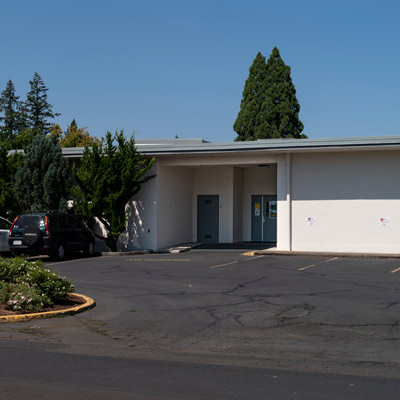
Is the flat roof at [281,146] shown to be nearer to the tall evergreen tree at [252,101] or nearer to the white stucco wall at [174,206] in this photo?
the white stucco wall at [174,206]

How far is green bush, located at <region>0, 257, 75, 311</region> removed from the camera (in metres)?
11.8

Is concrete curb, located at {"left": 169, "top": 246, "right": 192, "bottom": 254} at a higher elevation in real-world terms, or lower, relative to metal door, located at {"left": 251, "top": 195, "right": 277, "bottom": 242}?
lower

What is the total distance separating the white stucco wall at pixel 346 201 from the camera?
25.2 metres

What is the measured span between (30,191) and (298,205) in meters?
11.8

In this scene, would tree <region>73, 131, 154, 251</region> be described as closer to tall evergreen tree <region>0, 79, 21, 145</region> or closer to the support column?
the support column

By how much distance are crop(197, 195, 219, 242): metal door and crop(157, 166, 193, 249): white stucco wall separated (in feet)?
1.57

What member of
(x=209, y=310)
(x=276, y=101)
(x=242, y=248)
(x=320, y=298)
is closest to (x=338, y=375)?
(x=209, y=310)

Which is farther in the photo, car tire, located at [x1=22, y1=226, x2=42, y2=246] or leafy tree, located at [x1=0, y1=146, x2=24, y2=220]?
leafy tree, located at [x1=0, y1=146, x2=24, y2=220]

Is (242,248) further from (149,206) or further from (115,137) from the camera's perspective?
(115,137)

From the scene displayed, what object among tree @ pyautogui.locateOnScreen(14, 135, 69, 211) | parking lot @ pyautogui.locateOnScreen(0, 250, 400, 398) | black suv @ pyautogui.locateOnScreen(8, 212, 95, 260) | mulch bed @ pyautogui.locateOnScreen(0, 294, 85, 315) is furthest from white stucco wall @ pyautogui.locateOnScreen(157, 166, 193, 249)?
mulch bed @ pyautogui.locateOnScreen(0, 294, 85, 315)

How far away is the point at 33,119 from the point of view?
277 feet

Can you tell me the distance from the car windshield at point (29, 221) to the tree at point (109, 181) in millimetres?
3473

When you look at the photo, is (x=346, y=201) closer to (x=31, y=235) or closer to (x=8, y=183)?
(x=31, y=235)

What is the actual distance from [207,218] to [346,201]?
8702mm
